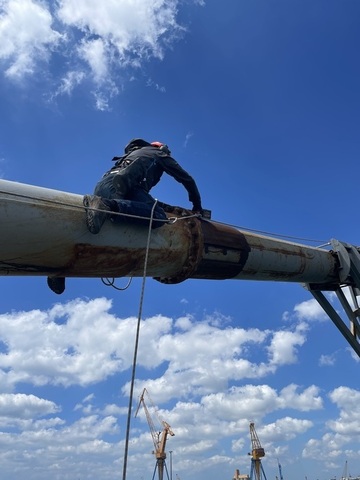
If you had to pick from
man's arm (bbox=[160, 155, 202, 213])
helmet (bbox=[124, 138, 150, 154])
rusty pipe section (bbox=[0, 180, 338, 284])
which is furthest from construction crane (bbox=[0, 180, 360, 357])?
helmet (bbox=[124, 138, 150, 154])

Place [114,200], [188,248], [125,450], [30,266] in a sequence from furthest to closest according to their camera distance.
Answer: [188,248], [114,200], [30,266], [125,450]

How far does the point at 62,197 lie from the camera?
488 centimetres

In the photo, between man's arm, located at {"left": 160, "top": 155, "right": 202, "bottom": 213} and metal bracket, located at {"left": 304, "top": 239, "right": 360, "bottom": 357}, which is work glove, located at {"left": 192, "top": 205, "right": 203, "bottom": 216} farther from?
metal bracket, located at {"left": 304, "top": 239, "right": 360, "bottom": 357}

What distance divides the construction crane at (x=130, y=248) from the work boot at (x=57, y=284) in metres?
0.40

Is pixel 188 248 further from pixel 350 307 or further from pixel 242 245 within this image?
pixel 350 307

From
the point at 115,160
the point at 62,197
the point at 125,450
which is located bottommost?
the point at 125,450

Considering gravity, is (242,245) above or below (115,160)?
below

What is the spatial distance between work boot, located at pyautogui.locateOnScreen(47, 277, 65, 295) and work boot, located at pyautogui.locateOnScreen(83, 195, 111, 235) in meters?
Result: 1.03

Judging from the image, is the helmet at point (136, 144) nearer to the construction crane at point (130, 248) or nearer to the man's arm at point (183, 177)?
the man's arm at point (183, 177)

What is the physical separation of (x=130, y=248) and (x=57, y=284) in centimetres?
105

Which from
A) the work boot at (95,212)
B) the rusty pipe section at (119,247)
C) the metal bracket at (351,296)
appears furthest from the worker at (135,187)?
the metal bracket at (351,296)

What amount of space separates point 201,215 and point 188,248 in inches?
24.1

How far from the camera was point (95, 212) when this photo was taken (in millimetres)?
4848

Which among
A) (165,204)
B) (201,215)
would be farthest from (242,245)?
(165,204)
